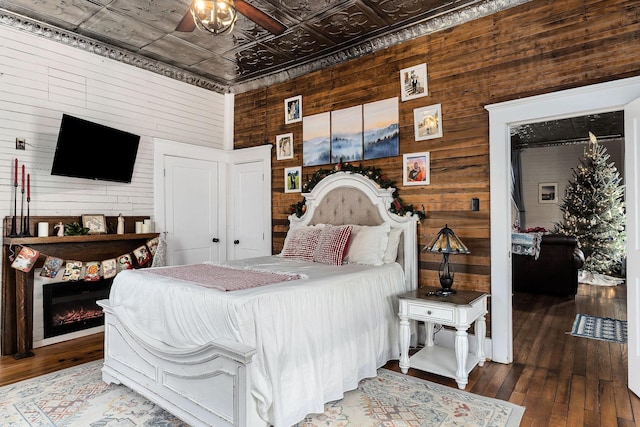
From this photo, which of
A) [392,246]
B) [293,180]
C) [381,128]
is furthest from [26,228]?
[381,128]

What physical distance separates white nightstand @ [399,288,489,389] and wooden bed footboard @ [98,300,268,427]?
151 cm

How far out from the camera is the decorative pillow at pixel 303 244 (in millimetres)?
3906

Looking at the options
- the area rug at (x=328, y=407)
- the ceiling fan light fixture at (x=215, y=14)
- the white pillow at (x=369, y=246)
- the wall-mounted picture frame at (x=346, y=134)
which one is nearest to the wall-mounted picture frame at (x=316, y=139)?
the wall-mounted picture frame at (x=346, y=134)

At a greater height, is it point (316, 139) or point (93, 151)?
point (316, 139)

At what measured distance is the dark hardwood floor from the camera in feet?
8.14

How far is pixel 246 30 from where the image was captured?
4.03 meters

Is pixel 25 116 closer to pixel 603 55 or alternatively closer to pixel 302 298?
pixel 302 298

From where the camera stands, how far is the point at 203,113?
559 cm

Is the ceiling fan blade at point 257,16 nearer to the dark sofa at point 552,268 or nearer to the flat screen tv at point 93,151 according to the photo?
the flat screen tv at point 93,151

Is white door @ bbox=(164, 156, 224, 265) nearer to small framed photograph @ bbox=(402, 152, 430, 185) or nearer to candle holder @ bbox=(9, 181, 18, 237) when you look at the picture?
candle holder @ bbox=(9, 181, 18, 237)

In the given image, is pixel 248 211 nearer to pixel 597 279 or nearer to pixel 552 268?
pixel 552 268

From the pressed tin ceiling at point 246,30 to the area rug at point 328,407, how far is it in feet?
10.9

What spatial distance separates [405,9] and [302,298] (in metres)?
2.89

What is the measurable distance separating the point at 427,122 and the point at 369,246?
1397mm
